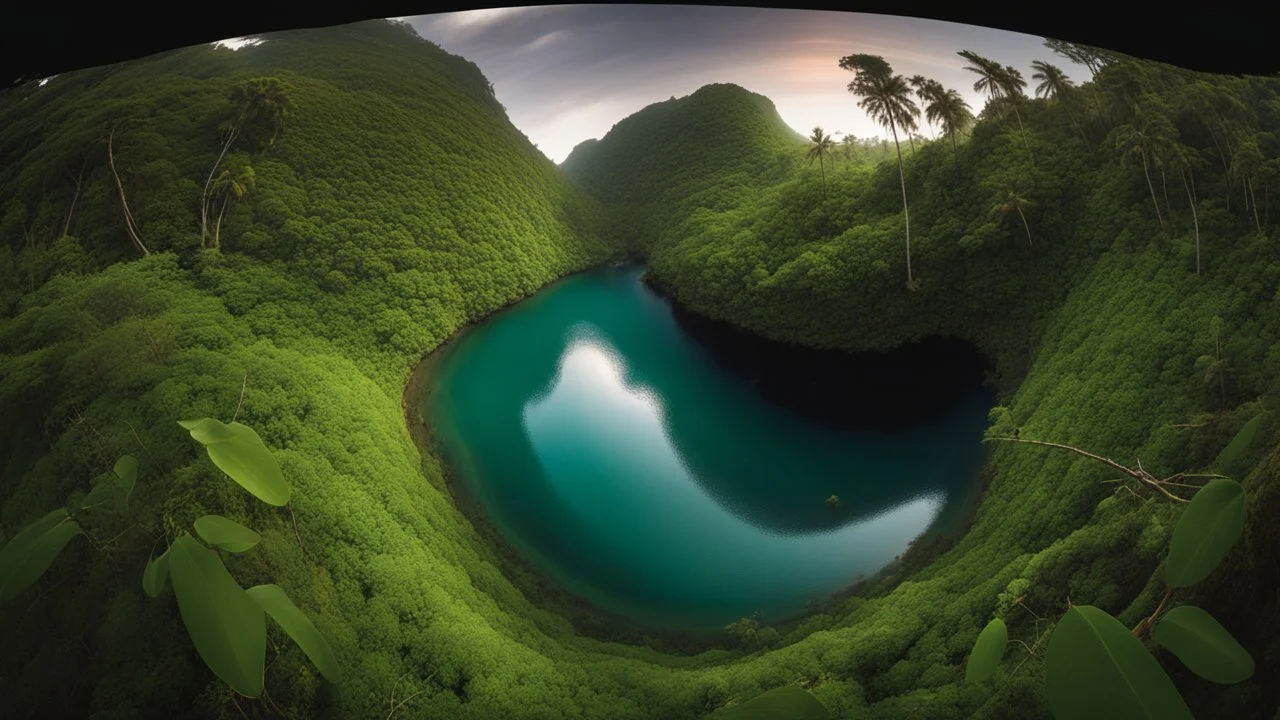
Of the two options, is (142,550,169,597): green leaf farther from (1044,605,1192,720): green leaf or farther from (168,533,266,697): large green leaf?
(1044,605,1192,720): green leaf

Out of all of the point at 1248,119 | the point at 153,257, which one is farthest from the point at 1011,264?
the point at 153,257

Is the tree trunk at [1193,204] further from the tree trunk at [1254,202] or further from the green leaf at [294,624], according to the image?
the green leaf at [294,624]

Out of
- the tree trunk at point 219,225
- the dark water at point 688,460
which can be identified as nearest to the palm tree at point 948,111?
the dark water at point 688,460

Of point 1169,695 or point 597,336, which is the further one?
point 597,336

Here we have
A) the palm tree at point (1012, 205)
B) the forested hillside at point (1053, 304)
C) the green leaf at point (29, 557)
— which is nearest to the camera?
the green leaf at point (29, 557)

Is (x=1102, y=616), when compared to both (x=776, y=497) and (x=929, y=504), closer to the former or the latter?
(x=776, y=497)

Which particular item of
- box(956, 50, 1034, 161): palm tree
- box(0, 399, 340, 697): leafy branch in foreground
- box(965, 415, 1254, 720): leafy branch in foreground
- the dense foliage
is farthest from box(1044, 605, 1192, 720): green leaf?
box(956, 50, 1034, 161): palm tree

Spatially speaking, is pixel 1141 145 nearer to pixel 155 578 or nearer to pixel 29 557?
pixel 155 578
